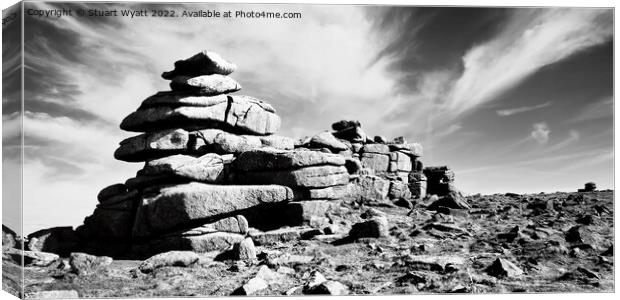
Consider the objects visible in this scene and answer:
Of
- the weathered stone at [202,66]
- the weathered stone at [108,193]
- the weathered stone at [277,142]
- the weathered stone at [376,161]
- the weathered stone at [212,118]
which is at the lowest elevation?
the weathered stone at [108,193]

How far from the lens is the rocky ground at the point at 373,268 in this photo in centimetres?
1261

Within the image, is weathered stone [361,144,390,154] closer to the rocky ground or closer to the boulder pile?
the boulder pile

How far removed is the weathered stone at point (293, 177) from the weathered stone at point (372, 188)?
7.12m

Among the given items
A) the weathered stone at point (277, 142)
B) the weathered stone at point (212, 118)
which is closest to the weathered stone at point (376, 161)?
the weathered stone at point (277, 142)

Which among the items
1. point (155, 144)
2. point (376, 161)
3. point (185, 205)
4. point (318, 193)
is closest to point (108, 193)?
point (155, 144)

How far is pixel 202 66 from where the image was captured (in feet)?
75.2

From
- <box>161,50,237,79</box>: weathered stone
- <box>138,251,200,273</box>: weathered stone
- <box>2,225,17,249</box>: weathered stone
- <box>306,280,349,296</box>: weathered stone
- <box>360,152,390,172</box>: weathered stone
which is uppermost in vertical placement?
<box>161,50,237,79</box>: weathered stone

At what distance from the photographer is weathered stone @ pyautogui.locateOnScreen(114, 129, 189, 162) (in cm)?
2208

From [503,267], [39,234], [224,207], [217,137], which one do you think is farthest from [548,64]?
[39,234]

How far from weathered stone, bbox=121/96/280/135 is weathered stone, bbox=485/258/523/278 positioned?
15.8 metres

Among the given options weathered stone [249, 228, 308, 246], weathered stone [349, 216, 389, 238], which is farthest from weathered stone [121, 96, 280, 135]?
weathered stone [349, 216, 389, 238]

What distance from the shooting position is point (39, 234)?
20.2 m

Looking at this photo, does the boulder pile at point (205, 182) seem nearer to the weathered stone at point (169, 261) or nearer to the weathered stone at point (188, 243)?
the weathered stone at point (188, 243)

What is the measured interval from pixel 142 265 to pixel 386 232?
10.9 meters
